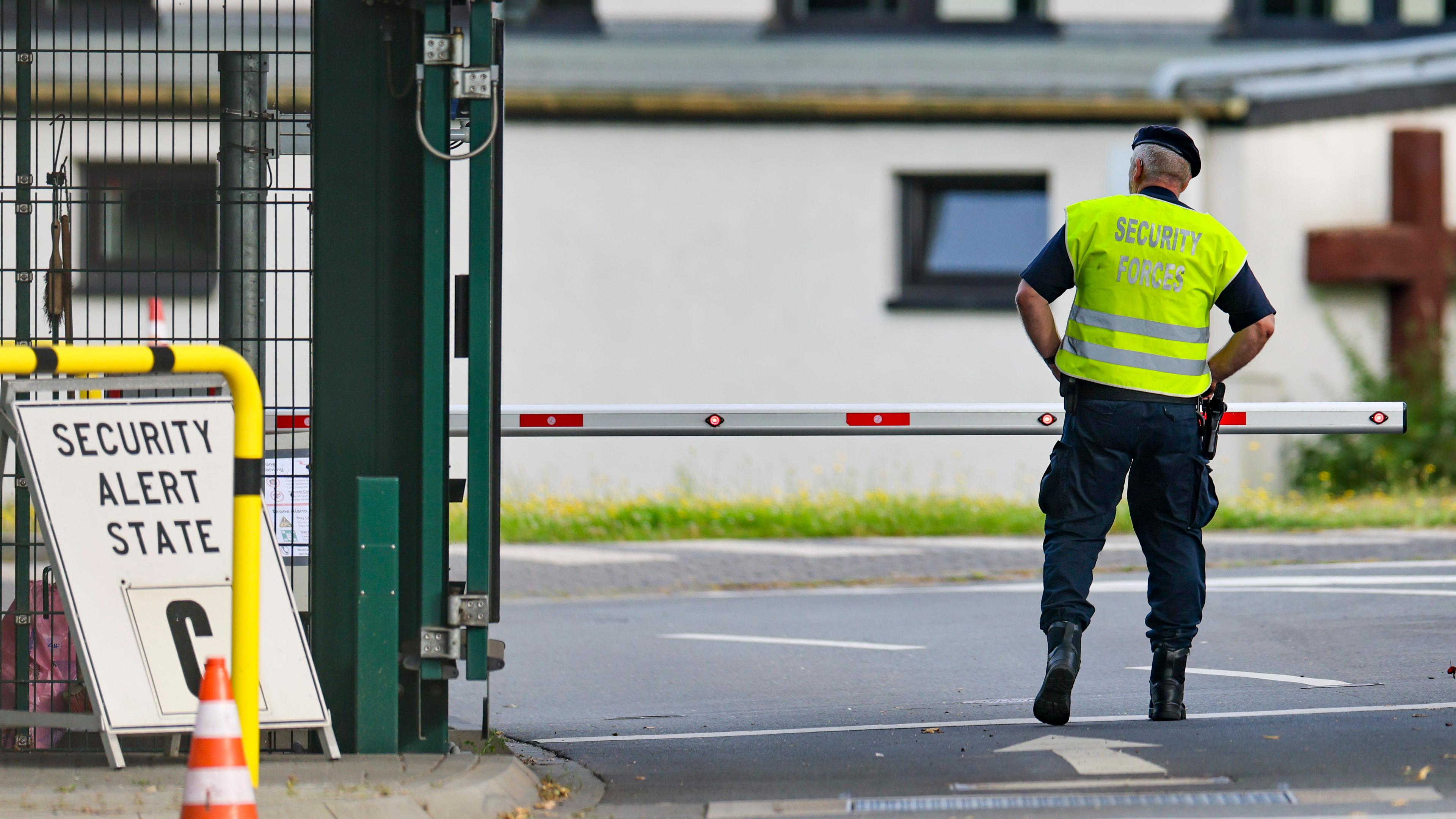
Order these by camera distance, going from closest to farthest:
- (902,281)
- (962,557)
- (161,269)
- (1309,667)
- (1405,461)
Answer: (161,269), (1309,667), (962,557), (1405,461), (902,281)

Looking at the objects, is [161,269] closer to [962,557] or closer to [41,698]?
[41,698]

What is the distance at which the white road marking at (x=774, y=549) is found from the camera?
11.6m

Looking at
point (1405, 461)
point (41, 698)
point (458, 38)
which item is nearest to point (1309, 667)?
point (458, 38)

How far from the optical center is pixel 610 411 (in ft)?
26.9

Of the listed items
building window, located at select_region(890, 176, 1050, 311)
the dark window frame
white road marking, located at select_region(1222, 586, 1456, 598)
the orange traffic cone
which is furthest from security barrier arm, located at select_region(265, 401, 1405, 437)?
the dark window frame

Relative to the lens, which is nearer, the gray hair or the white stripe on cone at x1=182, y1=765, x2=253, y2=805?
the white stripe on cone at x1=182, y1=765, x2=253, y2=805

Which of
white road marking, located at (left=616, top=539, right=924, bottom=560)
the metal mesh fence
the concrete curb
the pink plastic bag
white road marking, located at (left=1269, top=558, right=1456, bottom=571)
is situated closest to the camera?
the concrete curb

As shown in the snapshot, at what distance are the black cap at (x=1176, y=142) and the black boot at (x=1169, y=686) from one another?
1505mm

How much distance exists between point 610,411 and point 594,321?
777 centimetres

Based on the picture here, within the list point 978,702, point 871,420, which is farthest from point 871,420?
point 978,702

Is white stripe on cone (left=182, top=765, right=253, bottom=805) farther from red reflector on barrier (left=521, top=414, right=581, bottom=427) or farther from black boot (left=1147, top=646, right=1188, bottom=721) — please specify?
red reflector on barrier (left=521, top=414, right=581, bottom=427)

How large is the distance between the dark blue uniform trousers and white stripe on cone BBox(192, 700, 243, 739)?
2.52 meters

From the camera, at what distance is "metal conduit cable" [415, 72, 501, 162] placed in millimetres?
5148

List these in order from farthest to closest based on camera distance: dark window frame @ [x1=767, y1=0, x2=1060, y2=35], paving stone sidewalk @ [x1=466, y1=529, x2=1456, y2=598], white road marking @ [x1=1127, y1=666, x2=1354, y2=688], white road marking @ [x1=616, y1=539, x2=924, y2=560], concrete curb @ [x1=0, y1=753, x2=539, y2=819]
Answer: dark window frame @ [x1=767, y1=0, x2=1060, y2=35] → white road marking @ [x1=616, y1=539, x2=924, y2=560] → paving stone sidewalk @ [x1=466, y1=529, x2=1456, y2=598] → white road marking @ [x1=1127, y1=666, x2=1354, y2=688] → concrete curb @ [x1=0, y1=753, x2=539, y2=819]
